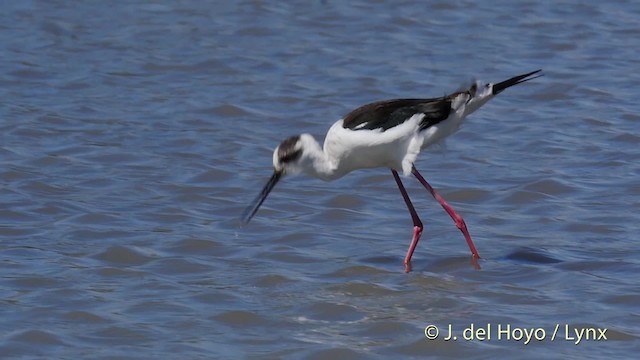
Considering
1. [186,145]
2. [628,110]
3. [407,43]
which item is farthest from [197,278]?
[407,43]

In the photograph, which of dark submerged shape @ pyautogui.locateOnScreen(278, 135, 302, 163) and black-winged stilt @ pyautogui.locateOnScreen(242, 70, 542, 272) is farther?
dark submerged shape @ pyautogui.locateOnScreen(278, 135, 302, 163)

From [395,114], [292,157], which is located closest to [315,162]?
[292,157]

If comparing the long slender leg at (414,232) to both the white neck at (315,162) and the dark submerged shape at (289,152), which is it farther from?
the dark submerged shape at (289,152)

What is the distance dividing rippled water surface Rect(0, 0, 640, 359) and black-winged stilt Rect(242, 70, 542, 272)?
45 centimetres

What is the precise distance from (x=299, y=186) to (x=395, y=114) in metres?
1.60

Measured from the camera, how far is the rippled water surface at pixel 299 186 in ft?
21.2

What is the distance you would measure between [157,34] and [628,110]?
4218mm

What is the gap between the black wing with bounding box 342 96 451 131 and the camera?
7.43 metres

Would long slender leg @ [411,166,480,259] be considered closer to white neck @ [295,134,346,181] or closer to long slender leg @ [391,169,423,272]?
long slender leg @ [391,169,423,272]

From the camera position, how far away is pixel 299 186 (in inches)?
352

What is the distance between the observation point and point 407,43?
39.0 ft

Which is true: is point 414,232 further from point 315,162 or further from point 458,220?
point 315,162

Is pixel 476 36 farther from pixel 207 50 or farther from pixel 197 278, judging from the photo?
pixel 197 278

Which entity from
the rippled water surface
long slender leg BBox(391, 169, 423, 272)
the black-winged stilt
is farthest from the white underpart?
the rippled water surface
